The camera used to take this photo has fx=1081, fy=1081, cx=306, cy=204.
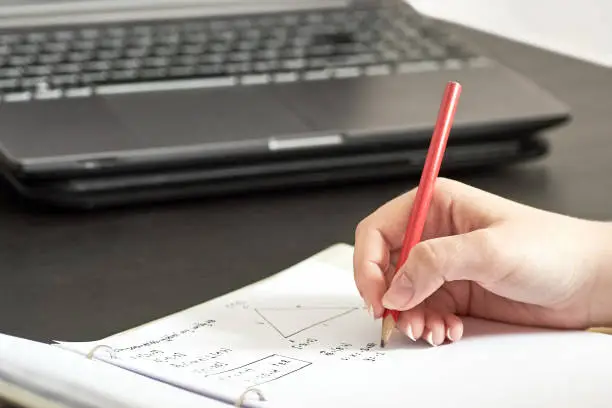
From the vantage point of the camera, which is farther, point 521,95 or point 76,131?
point 521,95

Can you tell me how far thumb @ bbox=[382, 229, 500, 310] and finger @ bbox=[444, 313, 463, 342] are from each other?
20 mm

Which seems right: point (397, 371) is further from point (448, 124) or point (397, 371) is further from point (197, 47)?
point (197, 47)

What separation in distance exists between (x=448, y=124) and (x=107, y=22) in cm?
46

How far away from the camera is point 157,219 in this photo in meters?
0.68

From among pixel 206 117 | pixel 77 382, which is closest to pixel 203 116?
pixel 206 117

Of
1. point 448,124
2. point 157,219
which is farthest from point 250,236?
Result: point 448,124

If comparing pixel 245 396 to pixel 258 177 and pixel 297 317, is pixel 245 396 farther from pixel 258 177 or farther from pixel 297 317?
pixel 258 177

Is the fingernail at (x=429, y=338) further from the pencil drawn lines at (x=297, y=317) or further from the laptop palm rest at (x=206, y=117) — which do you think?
the laptop palm rest at (x=206, y=117)

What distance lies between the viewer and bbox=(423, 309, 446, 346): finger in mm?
499

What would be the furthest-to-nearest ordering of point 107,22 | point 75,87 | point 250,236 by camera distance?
point 107,22, point 75,87, point 250,236

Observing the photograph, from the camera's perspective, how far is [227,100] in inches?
30.3

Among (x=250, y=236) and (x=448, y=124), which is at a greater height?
(x=448, y=124)

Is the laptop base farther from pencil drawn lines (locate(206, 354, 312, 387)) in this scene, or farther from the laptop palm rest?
pencil drawn lines (locate(206, 354, 312, 387))

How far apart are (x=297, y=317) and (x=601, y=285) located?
0.50 ft
